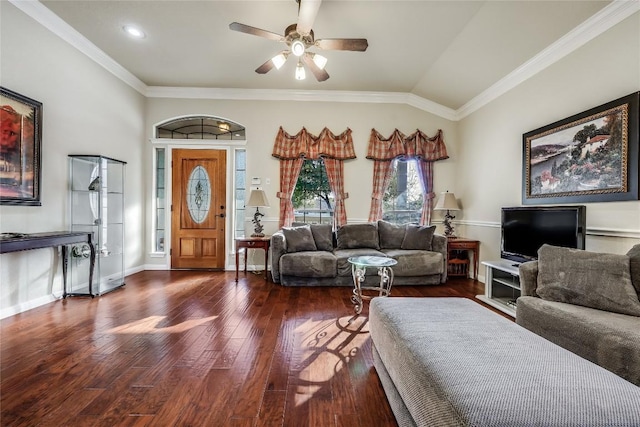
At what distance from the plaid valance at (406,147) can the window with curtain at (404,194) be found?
25cm

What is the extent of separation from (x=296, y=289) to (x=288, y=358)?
1.79 meters

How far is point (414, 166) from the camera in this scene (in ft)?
17.0

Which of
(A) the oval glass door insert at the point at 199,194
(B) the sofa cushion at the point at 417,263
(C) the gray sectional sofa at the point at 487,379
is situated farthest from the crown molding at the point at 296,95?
(C) the gray sectional sofa at the point at 487,379

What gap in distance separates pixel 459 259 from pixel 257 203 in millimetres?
3308

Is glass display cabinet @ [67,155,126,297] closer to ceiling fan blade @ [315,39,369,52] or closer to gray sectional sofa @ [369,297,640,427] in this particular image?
ceiling fan blade @ [315,39,369,52]

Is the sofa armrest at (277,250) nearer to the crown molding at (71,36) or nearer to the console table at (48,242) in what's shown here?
the console table at (48,242)

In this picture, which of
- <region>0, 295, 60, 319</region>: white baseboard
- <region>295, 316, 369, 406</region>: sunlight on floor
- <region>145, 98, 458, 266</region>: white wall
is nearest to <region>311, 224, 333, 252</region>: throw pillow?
<region>145, 98, 458, 266</region>: white wall

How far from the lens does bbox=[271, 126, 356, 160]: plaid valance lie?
491cm

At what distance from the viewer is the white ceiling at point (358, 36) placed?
286 cm

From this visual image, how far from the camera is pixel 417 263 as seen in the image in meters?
4.00

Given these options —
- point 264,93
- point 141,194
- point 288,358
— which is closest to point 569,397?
point 288,358

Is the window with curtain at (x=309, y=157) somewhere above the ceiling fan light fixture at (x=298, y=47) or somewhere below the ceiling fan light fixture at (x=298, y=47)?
below

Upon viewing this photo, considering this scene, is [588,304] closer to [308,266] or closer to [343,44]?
[308,266]

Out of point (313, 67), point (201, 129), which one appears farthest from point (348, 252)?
point (201, 129)
